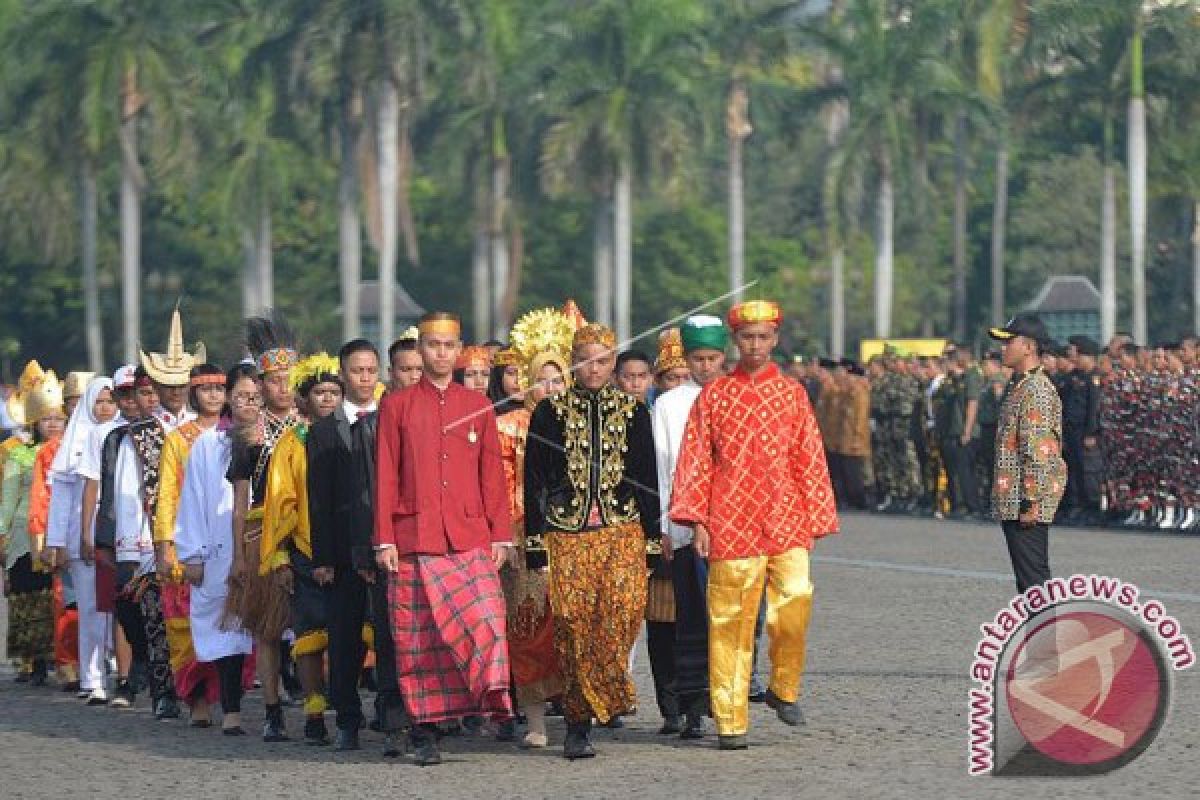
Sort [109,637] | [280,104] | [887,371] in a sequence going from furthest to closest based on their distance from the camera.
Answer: [280,104] → [887,371] → [109,637]

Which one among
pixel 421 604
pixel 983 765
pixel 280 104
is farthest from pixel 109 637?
pixel 280 104

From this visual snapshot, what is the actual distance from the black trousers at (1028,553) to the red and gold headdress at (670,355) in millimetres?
1805

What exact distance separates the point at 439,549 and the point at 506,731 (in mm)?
1370

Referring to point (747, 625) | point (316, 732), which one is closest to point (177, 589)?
point (316, 732)

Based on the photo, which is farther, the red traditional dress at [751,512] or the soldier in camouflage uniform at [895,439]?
the soldier in camouflage uniform at [895,439]

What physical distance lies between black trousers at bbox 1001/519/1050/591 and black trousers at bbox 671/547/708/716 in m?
1.99

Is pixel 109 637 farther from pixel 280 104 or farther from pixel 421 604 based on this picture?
pixel 280 104

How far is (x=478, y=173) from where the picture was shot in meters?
71.2

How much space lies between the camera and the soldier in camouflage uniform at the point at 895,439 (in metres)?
33.4

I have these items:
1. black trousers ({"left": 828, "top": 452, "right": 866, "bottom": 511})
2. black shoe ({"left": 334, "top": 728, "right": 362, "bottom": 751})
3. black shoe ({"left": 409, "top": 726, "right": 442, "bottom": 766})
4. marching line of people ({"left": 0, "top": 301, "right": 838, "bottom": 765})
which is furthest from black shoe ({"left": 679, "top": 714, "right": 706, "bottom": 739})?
black trousers ({"left": 828, "top": 452, "right": 866, "bottom": 511})

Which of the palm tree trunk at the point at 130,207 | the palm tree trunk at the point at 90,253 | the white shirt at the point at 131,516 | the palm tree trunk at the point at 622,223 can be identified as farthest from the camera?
the palm tree trunk at the point at 622,223

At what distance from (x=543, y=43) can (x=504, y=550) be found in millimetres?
57189

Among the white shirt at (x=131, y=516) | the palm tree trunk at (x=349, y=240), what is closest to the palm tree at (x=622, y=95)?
the palm tree trunk at (x=349, y=240)

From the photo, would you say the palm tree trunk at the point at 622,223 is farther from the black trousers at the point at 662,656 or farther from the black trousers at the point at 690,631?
the black trousers at the point at 690,631
